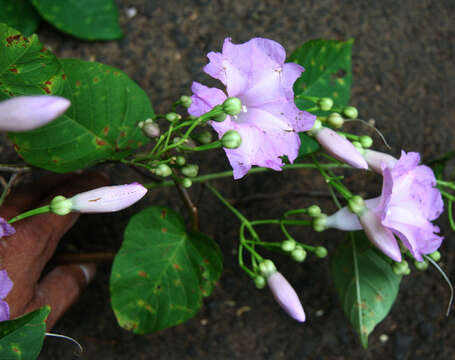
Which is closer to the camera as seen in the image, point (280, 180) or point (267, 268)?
point (267, 268)

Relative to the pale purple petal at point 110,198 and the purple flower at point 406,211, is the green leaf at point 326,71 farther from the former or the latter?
the pale purple petal at point 110,198

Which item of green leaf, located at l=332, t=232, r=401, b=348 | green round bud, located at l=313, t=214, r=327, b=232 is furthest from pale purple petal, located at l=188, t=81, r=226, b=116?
green leaf, located at l=332, t=232, r=401, b=348

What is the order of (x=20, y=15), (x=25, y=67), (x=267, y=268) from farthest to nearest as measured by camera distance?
(x=20, y=15) → (x=267, y=268) → (x=25, y=67)

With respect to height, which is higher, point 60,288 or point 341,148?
point 341,148

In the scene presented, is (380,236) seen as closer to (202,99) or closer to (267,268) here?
(267,268)

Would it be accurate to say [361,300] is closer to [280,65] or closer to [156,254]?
[156,254]

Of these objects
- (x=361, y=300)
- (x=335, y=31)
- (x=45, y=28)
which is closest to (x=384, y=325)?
(x=361, y=300)

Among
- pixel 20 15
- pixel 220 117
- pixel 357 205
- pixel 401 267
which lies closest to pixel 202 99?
pixel 220 117
